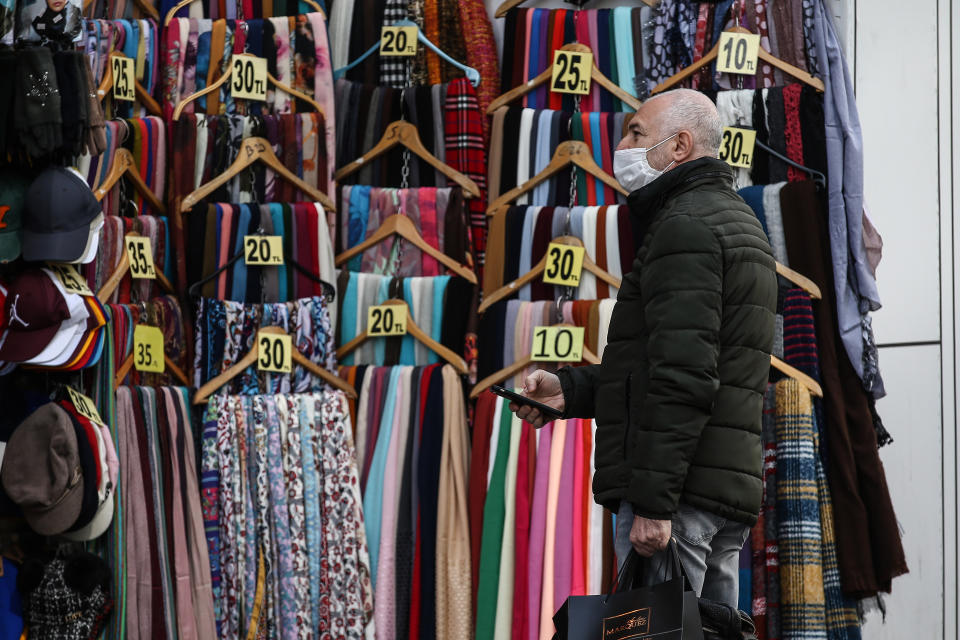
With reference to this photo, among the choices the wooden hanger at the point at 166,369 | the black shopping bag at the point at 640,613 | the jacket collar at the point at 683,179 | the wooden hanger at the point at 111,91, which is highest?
the wooden hanger at the point at 111,91

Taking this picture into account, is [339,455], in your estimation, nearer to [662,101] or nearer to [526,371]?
[526,371]

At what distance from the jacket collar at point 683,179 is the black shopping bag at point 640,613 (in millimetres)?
801

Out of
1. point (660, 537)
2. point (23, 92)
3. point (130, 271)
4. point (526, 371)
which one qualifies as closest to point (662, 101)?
point (660, 537)

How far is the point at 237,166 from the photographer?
14.3ft

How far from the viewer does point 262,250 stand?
4293 millimetres

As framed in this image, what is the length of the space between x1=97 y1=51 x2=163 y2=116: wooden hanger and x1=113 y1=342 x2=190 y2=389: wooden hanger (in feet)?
3.00

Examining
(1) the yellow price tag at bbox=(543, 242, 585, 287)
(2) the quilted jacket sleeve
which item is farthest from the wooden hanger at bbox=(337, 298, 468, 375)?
(2) the quilted jacket sleeve

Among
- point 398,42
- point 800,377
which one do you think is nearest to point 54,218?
point 398,42

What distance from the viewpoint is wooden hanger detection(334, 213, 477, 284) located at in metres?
4.36

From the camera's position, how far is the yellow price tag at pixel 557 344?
410cm

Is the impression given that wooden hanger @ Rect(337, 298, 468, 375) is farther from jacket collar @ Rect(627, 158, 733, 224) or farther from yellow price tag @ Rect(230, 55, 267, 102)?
jacket collar @ Rect(627, 158, 733, 224)

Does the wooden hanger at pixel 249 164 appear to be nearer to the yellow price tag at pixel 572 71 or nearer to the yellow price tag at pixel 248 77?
the yellow price tag at pixel 248 77

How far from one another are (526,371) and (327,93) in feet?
4.22

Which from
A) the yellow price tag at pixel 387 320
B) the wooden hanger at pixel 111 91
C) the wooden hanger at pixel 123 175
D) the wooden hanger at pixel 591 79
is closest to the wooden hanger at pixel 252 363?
the yellow price tag at pixel 387 320
